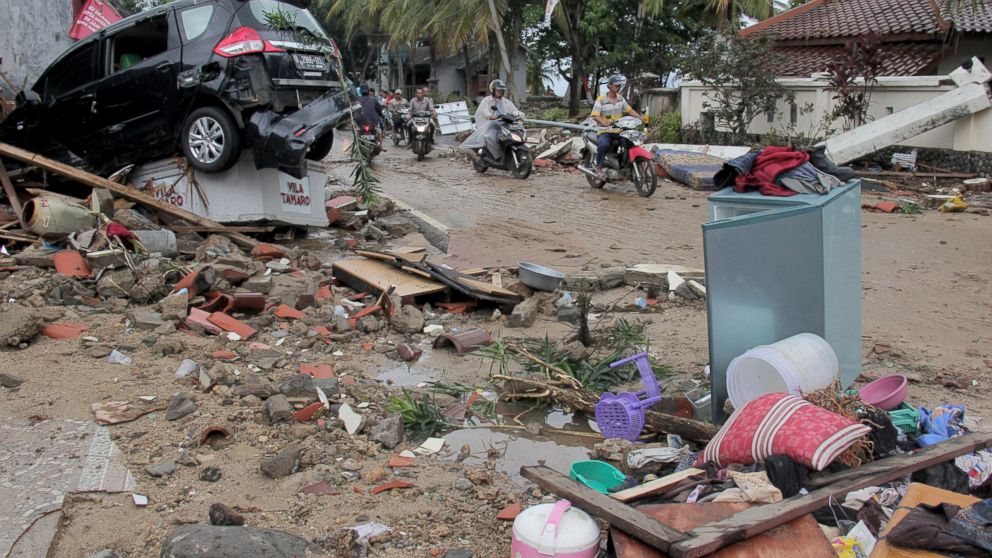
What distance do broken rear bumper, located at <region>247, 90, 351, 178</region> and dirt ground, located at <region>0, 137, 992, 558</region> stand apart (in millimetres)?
1122

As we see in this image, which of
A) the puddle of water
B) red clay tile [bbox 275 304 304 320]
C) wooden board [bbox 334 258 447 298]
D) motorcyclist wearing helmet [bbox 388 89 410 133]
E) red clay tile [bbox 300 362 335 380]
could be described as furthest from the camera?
motorcyclist wearing helmet [bbox 388 89 410 133]

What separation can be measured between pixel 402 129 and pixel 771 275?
1881 cm

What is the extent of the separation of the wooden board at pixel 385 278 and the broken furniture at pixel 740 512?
3.85 m

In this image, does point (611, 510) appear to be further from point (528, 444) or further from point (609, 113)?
point (609, 113)

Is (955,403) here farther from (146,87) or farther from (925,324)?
(146,87)

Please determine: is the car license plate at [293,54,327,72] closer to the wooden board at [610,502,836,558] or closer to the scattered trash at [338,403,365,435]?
the scattered trash at [338,403,365,435]

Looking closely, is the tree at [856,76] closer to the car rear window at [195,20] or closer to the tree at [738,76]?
the tree at [738,76]

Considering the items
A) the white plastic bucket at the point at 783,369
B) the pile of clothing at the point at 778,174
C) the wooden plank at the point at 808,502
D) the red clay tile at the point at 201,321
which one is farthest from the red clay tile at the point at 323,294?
the wooden plank at the point at 808,502

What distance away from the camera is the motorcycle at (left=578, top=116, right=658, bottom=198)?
500 inches

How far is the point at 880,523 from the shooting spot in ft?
10.3

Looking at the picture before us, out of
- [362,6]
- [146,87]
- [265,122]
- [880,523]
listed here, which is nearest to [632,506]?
[880,523]

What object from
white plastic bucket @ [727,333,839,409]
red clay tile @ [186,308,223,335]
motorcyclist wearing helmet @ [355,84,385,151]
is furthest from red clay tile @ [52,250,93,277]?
motorcyclist wearing helmet @ [355,84,385,151]

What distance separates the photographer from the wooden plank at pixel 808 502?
283 cm

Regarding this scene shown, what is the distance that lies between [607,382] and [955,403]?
1.94 meters
